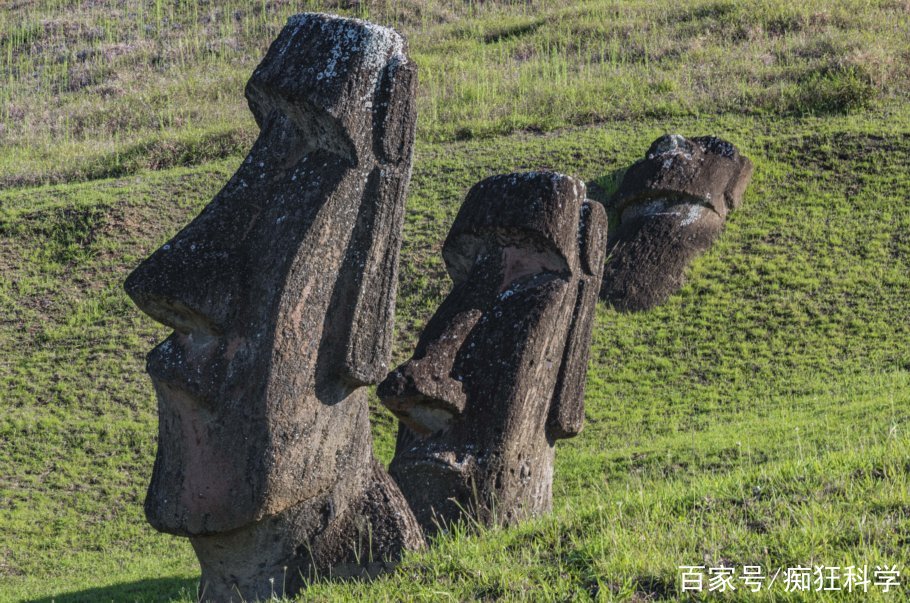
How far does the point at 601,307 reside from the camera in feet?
54.4

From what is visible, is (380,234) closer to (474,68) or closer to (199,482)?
(199,482)

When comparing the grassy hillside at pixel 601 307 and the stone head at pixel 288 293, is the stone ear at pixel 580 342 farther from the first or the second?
the stone head at pixel 288 293

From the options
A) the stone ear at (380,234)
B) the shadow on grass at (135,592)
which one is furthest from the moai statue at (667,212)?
the stone ear at (380,234)

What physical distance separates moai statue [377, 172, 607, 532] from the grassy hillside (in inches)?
32.0

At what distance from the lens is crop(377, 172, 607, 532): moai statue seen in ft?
26.7

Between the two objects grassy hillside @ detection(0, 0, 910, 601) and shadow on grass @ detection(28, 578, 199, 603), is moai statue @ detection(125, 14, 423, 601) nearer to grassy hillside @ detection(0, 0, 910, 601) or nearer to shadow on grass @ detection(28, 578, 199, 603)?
grassy hillside @ detection(0, 0, 910, 601)

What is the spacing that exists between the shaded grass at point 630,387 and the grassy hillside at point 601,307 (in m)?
0.03

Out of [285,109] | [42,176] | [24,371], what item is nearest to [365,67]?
[285,109]

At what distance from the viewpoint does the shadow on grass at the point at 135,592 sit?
9141 millimetres

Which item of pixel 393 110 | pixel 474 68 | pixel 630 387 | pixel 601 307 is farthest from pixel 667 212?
pixel 393 110

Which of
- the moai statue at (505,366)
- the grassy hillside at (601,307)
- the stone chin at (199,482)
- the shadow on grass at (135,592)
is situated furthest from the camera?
the shadow on grass at (135,592)

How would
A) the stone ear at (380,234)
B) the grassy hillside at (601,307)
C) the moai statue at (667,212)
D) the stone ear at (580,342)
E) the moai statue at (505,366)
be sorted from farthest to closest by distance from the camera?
the moai statue at (667,212)
the stone ear at (580,342)
the moai statue at (505,366)
the stone ear at (380,234)
the grassy hillside at (601,307)

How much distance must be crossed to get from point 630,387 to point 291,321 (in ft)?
28.2

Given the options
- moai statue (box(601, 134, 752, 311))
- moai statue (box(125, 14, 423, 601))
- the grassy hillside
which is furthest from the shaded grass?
moai statue (box(125, 14, 423, 601))
